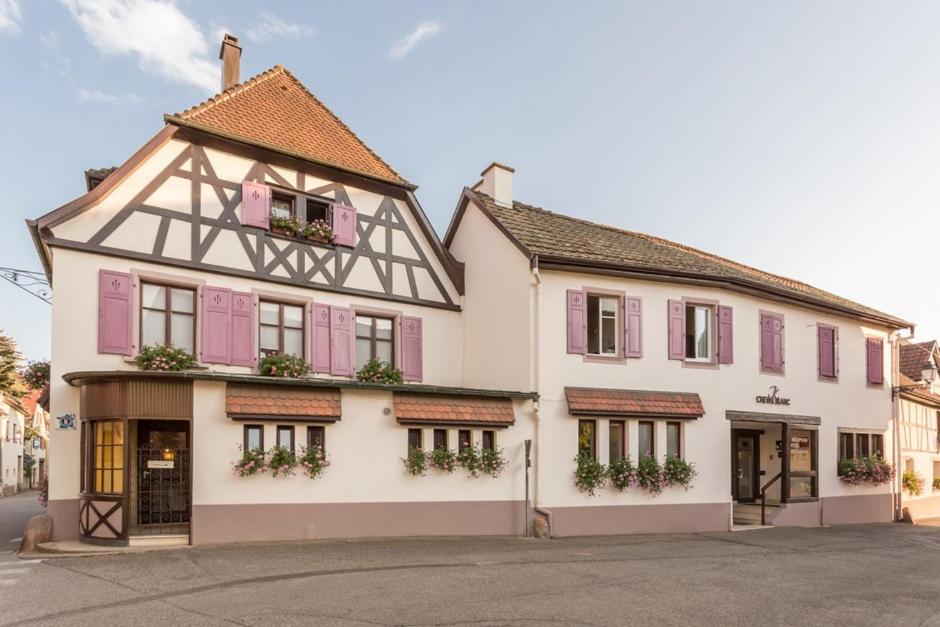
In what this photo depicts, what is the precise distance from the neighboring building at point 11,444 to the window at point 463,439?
34934 millimetres

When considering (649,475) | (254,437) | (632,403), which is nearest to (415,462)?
(254,437)

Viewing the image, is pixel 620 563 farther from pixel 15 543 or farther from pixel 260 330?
pixel 15 543

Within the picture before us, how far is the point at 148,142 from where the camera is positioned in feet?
46.6

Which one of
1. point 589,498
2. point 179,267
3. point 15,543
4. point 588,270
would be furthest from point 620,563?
point 15,543

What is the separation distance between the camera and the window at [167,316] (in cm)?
1397

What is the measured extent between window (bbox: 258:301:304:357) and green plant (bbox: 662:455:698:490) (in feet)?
28.5

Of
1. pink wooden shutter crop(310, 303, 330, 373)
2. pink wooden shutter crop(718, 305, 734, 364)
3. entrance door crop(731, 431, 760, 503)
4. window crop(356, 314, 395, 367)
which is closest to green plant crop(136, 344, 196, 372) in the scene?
pink wooden shutter crop(310, 303, 330, 373)

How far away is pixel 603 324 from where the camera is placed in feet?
54.3

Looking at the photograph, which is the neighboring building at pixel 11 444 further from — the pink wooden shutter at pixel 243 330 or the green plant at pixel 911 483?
the green plant at pixel 911 483

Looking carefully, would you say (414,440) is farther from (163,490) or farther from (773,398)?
(773,398)

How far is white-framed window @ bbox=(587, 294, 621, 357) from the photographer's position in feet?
53.9

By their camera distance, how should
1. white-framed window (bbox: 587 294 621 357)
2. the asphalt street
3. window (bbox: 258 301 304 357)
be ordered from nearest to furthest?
1. the asphalt street
2. window (bbox: 258 301 304 357)
3. white-framed window (bbox: 587 294 621 357)

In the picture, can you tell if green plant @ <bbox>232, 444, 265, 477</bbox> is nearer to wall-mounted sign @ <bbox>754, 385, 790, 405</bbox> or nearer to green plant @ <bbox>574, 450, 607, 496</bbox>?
green plant @ <bbox>574, 450, 607, 496</bbox>

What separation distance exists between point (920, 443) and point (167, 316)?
24373 millimetres
